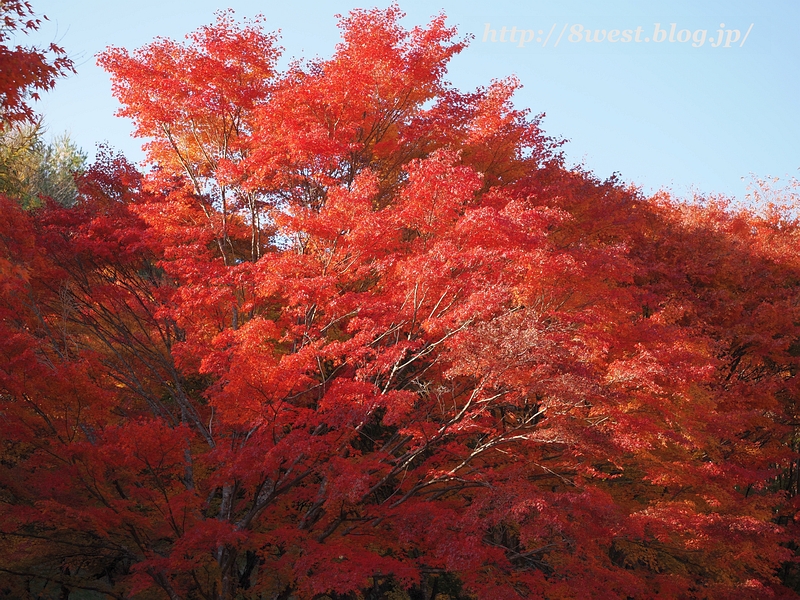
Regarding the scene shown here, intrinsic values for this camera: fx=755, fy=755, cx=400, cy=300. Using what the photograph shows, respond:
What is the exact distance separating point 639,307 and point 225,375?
1122 centimetres

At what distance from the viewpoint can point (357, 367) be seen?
15.7 m

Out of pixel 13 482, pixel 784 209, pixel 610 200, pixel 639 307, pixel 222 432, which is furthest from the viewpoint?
pixel 784 209

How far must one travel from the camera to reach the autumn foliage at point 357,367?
1288cm

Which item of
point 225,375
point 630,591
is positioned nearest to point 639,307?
point 630,591

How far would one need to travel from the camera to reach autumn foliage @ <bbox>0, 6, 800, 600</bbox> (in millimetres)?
12875

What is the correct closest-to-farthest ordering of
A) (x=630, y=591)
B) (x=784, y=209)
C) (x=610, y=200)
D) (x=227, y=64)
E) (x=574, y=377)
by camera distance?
1. (x=574, y=377)
2. (x=630, y=591)
3. (x=227, y=64)
4. (x=610, y=200)
5. (x=784, y=209)

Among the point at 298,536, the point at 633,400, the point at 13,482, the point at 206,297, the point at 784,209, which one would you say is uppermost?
the point at 784,209

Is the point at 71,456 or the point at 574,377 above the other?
the point at 574,377

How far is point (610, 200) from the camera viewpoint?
22.0 m

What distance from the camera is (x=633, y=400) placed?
1548 centimetres

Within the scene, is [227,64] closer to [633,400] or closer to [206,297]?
[206,297]

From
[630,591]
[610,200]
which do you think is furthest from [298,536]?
[610,200]

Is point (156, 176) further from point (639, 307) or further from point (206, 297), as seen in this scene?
point (639, 307)

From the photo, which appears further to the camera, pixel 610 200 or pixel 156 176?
pixel 610 200
